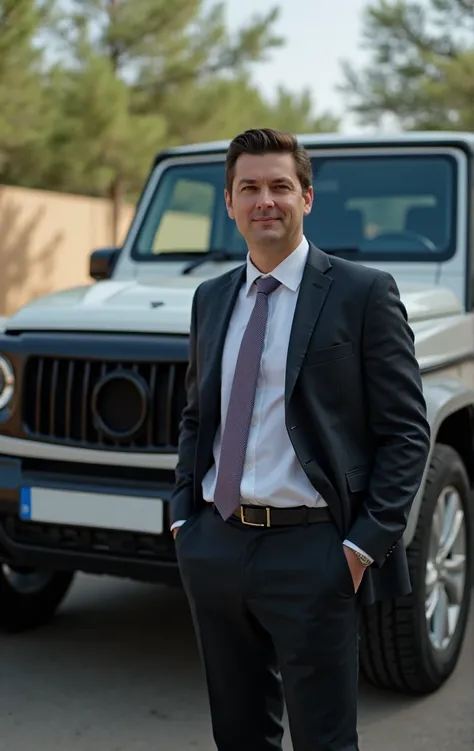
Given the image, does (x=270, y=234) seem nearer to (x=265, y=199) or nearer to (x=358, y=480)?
(x=265, y=199)

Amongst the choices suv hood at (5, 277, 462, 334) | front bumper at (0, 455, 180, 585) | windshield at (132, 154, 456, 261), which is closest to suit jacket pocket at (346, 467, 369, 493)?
front bumper at (0, 455, 180, 585)

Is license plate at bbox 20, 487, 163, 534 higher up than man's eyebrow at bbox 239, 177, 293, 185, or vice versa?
man's eyebrow at bbox 239, 177, 293, 185

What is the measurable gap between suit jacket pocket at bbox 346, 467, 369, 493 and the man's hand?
0.13 m

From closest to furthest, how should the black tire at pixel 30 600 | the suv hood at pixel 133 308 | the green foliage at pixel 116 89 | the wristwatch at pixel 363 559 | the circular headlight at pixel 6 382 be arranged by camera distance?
the wristwatch at pixel 363 559
the suv hood at pixel 133 308
the circular headlight at pixel 6 382
the black tire at pixel 30 600
the green foliage at pixel 116 89

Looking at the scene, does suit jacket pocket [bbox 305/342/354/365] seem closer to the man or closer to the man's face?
the man

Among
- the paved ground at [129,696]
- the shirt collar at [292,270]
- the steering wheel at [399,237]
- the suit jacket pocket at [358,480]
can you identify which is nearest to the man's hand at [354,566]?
the suit jacket pocket at [358,480]

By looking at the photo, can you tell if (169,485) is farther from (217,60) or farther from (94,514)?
(217,60)

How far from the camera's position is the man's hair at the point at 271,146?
232 centimetres

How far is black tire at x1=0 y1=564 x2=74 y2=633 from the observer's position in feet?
14.4

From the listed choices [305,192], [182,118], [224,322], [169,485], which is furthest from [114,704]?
[182,118]

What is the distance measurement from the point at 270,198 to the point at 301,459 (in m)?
0.58

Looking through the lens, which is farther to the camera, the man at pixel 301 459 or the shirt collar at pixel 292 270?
the shirt collar at pixel 292 270

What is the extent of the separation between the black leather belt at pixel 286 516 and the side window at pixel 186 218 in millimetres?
2768

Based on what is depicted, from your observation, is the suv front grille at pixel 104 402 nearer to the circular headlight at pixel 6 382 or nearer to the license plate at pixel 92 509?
the circular headlight at pixel 6 382
